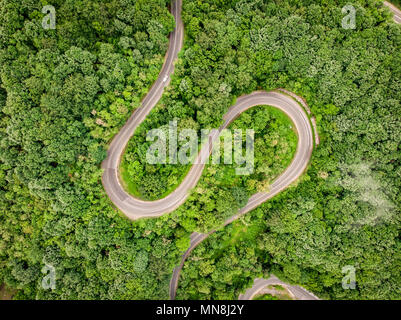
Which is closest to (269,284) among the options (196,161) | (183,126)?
(196,161)

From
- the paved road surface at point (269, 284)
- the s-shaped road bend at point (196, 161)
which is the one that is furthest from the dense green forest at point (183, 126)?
the paved road surface at point (269, 284)

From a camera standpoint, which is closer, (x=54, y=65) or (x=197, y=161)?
(x=54, y=65)

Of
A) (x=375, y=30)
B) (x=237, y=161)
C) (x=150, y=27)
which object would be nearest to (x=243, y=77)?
(x=237, y=161)

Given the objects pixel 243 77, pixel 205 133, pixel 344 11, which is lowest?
pixel 205 133

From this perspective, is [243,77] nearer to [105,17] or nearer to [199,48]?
[199,48]

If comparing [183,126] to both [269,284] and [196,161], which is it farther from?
[269,284]

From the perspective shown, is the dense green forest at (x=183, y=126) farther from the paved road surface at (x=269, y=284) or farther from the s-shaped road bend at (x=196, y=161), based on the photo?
the paved road surface at (x=269, y=284)
